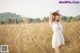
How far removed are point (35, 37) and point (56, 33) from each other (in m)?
0.28

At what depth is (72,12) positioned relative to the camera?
2105mm

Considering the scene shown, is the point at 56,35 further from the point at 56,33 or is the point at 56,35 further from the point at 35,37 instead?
the point at 35,37

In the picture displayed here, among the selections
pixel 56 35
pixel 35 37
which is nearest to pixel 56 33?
pixel 56 35

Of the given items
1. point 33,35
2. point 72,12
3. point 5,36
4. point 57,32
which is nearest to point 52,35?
point 57,32

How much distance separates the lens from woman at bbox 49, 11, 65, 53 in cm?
203

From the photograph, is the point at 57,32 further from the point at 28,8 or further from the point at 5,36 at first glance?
the point at 5,36

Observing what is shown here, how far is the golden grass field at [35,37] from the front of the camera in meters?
2.05

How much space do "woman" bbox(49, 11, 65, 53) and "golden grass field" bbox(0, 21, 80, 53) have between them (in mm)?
48

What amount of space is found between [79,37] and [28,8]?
79 cm

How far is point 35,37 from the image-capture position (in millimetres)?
2064

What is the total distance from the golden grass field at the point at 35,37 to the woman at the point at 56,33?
0.05 metres

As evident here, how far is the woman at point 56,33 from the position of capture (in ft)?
6.66

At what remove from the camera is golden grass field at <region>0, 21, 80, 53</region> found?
6.73 ft

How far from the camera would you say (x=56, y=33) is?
6.67 ft
